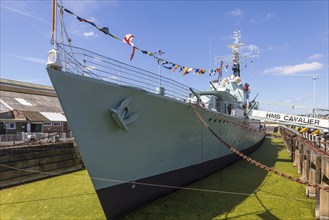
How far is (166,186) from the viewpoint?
7.04 meters

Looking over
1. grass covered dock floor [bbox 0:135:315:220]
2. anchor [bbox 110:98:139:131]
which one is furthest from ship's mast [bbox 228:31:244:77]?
anchor [bbox 110:98:139:131]

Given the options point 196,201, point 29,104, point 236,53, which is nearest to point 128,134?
point 196,201

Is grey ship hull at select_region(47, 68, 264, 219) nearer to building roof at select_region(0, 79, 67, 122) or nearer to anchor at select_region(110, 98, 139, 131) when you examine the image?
anchor at select_region(110, 98, 139, 131)

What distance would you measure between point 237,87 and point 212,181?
9.11 metres

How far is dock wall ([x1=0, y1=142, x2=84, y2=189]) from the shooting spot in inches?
376

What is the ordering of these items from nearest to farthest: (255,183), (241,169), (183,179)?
1. (183,179)
2. (255,183)
3. (241,169)

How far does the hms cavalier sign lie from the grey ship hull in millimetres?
5399

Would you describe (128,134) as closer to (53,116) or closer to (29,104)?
(53,116)

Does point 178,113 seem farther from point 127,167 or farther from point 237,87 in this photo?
point 237,87

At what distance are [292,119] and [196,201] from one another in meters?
7.07

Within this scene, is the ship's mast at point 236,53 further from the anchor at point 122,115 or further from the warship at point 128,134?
the anchor at point 122,115

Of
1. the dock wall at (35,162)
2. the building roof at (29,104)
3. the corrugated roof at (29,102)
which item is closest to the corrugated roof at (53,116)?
the building roof at (29,104)

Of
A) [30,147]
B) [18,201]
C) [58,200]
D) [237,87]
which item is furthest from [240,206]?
[237,87]

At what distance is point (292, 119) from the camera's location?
36.3 feet
